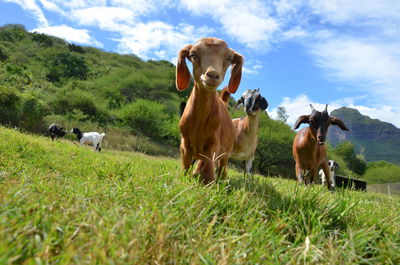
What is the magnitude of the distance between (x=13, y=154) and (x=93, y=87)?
144ft

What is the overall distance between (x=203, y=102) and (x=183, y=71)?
0.57 m

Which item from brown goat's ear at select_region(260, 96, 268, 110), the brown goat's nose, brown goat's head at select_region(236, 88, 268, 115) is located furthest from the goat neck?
the brown goat's nose

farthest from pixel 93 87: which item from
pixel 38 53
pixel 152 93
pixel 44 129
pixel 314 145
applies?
pixel 314 145

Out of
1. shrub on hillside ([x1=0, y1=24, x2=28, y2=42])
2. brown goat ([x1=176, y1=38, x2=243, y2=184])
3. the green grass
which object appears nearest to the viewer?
the green grass

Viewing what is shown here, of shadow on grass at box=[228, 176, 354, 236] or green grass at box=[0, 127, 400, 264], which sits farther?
shadow on grass at box=[228, 176, 354, 236]

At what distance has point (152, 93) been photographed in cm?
4944

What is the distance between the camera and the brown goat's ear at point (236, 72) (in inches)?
170

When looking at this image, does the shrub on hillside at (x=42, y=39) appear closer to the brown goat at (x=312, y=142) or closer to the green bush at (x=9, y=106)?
the green bush at (x=9, y=106)

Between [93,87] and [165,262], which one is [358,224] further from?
[93,87]

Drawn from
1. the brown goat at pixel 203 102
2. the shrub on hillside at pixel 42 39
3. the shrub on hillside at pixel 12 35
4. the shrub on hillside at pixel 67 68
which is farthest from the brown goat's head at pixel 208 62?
the shrub on hillside at pixel 42 39

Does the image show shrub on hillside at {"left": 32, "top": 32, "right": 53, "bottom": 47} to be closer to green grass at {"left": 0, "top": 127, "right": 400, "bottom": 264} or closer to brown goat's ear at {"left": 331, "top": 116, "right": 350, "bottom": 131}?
brown goat's ear at {"left": 331, "top": 116, "right": 350, "bottom": 131}

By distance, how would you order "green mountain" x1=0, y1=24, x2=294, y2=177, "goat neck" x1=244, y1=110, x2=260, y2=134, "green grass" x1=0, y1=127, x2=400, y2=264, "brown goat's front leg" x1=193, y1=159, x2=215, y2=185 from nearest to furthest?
"green grass" x1=0, y1=127, x2=400, y2=264 → "brown goat's front leg" x1=193, y1=159, x2=215, y2=185 → "goat neck" x1=244, y1=110, x2=260, y2=134 → "green mountain" x1=0, y1=24, x2=294, y2=177

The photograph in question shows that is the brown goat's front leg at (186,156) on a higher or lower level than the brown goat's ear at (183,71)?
lower

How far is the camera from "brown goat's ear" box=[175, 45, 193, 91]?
410cm
